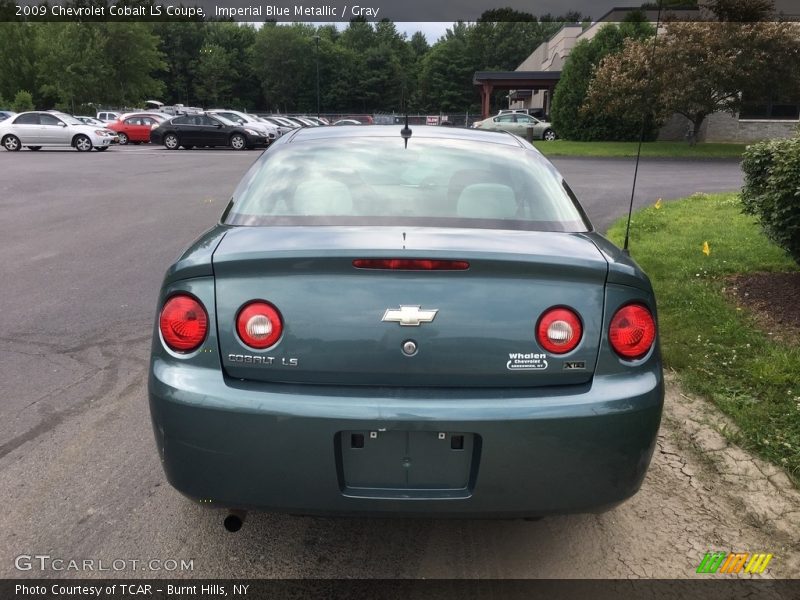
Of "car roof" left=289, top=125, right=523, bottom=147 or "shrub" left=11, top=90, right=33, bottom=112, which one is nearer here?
"car roof" left=289, top=125, right=523, bottom=147

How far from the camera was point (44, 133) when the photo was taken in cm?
2555

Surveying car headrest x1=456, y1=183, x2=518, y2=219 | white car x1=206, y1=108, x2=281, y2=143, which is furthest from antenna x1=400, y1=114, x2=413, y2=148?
white car x1=206, y1=108, x2=281, y2=143

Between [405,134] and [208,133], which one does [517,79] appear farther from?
[405,134]

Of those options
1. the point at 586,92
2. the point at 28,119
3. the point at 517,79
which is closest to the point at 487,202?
the point at 28,119

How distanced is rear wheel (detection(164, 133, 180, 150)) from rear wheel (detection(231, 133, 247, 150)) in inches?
99.1

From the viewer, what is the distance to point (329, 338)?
214 centimetres

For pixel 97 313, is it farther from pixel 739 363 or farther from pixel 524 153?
pixel 739 363

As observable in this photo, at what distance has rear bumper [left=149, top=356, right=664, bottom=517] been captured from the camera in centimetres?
209

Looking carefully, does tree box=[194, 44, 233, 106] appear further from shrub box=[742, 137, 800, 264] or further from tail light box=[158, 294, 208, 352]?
tail light box=[158, 294, 208, 352]

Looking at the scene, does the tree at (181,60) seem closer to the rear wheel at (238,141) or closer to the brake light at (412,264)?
the rear wheel at (238,141)

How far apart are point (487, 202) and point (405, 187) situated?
38 cm

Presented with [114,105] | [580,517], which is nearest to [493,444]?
[580,517]

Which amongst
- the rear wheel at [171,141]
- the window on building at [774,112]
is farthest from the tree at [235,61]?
the window on building at [774,112]

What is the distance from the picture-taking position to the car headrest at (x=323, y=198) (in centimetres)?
277
